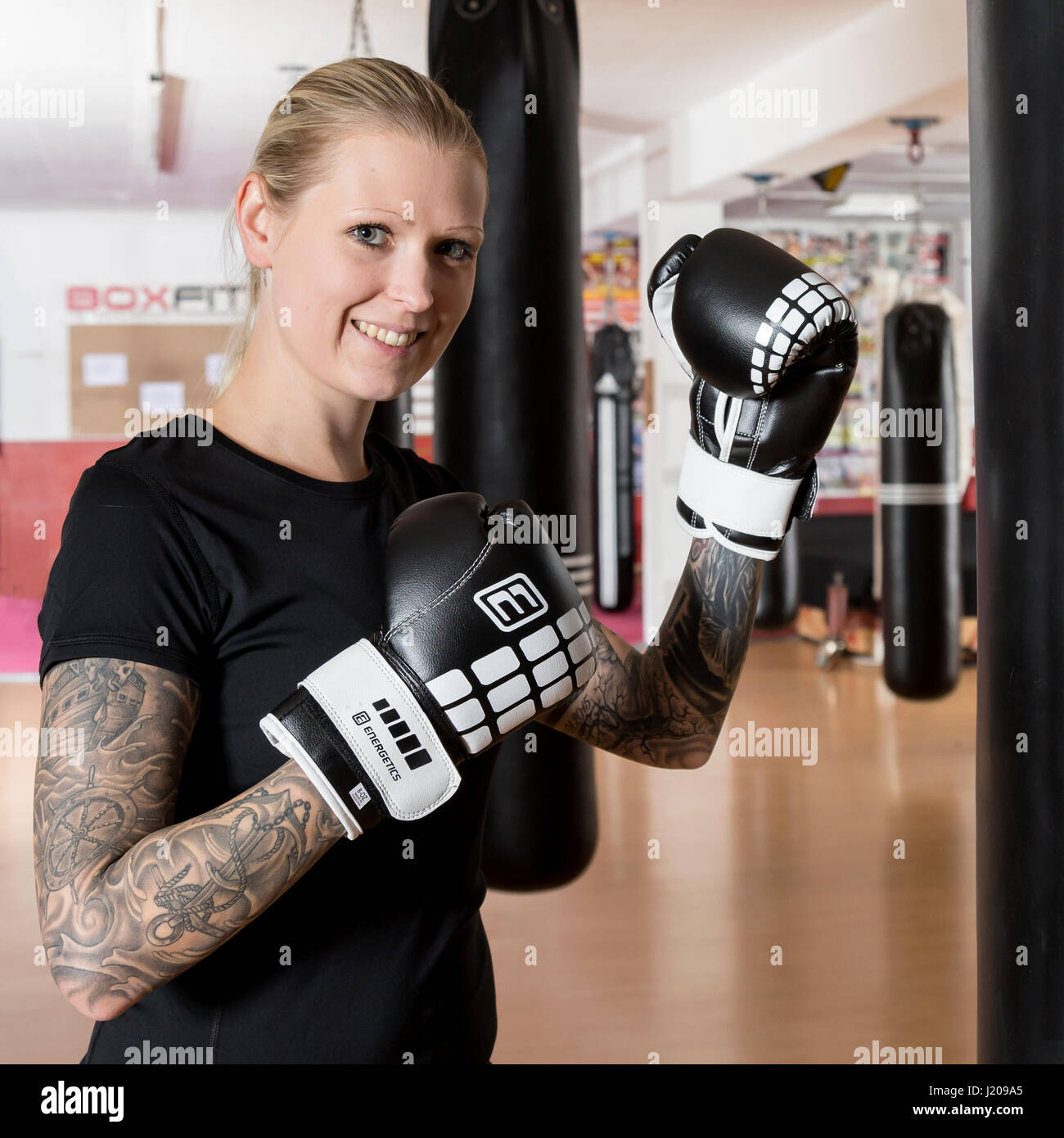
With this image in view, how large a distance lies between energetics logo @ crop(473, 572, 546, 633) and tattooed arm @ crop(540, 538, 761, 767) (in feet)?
0.97

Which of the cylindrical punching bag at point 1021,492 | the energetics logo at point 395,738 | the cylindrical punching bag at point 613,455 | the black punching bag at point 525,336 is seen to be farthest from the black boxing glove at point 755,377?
the cylindrical punching bag at point 613,455

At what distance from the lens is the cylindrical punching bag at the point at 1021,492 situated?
1.08 metres

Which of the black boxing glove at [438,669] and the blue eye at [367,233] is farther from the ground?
the blue eye at [367,233]

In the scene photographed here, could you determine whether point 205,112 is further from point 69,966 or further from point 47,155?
point 69,966

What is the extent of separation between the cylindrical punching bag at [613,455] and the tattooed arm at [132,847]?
627 cm

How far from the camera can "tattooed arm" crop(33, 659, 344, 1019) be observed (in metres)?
0.81

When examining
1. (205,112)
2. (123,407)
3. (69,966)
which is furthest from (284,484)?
(123,407)

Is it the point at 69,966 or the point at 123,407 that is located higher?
the point at 123,407

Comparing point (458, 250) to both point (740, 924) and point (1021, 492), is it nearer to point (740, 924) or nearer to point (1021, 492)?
point (1021, 492)

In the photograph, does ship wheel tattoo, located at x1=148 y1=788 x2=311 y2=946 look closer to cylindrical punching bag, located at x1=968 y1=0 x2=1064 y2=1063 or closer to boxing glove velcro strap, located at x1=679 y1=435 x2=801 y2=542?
boxing glove velcro strap, located at x1=679 y1=435 x2=801 y2=542

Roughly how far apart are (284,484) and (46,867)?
0.35 m

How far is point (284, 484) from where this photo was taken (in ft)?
3.23

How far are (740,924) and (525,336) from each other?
5.91 ft

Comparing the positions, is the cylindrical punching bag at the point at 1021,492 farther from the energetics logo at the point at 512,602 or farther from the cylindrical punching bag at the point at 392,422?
the cylindrical punching bag at the point at 392,422
